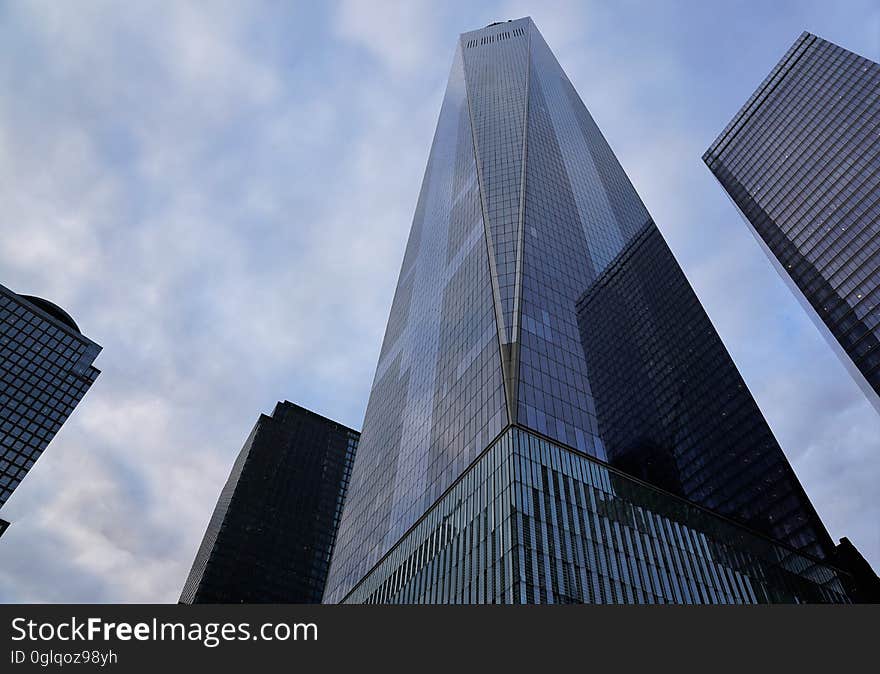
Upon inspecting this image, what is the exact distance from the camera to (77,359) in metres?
129

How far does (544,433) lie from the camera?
49.4 meters

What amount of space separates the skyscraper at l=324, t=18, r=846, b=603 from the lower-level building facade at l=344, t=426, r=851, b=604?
188 millimetres

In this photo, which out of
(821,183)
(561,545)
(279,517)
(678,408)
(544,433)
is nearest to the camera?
(561,545)

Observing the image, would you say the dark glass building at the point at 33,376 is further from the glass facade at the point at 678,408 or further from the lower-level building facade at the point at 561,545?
the glass facade at the point at 678,408

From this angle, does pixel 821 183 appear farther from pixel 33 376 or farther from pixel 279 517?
pixel 33 376

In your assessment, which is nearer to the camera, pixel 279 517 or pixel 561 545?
pixel 561 545

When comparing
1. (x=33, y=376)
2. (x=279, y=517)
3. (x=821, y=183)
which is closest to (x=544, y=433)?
(x=821, y=183)

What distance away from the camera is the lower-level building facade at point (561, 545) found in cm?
3956

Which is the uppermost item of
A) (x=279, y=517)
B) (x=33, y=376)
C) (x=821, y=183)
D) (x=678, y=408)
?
(x=821, y=183)

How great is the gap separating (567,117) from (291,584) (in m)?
138

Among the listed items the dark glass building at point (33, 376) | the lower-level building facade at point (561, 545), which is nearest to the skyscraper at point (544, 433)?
the lower-level building facade at point (561, 545)

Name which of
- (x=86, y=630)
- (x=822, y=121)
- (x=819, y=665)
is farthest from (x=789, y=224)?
(x=86, y=630)

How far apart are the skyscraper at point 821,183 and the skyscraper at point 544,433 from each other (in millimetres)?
24001

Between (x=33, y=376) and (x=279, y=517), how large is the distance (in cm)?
7623
